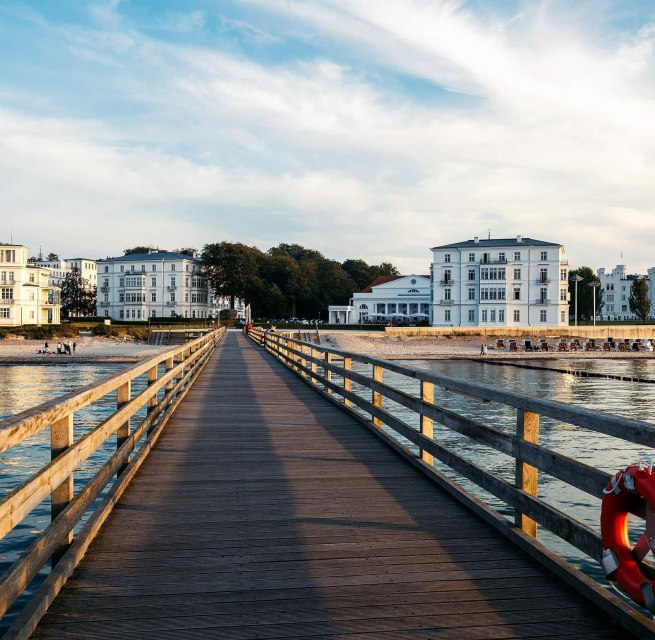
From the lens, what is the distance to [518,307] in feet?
275

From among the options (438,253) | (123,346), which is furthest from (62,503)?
(438,253)

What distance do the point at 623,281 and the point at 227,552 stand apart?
522 ft

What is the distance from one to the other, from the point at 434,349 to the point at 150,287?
56.0 metres

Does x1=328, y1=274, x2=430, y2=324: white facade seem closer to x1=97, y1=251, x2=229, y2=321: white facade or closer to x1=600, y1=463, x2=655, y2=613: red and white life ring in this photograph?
x1=97, y1=251, x2=229, y2=321: white facade

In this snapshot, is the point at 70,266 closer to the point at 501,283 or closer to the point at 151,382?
the point at 501,283

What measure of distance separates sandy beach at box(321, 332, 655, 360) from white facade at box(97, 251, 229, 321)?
130 feet

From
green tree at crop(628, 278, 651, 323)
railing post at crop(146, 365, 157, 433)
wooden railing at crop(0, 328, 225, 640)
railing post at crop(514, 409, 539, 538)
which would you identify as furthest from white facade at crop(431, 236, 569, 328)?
railing post at crop(514, 409, 539, 538)

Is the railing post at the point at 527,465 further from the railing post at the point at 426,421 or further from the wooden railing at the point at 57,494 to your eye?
the wooden railing at the point at 57,494

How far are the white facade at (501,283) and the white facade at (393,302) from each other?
10.7m

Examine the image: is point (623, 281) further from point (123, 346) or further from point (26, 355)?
point (26, 355)

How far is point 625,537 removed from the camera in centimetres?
309

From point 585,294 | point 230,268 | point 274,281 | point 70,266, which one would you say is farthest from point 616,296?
point 70,266

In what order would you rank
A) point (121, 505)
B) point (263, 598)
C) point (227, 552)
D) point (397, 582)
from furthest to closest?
1. point (121, 505)
2. point (227, 552)
3. point (397, 582)
4. point (263, 598)

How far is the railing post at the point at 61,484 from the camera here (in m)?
4.14
